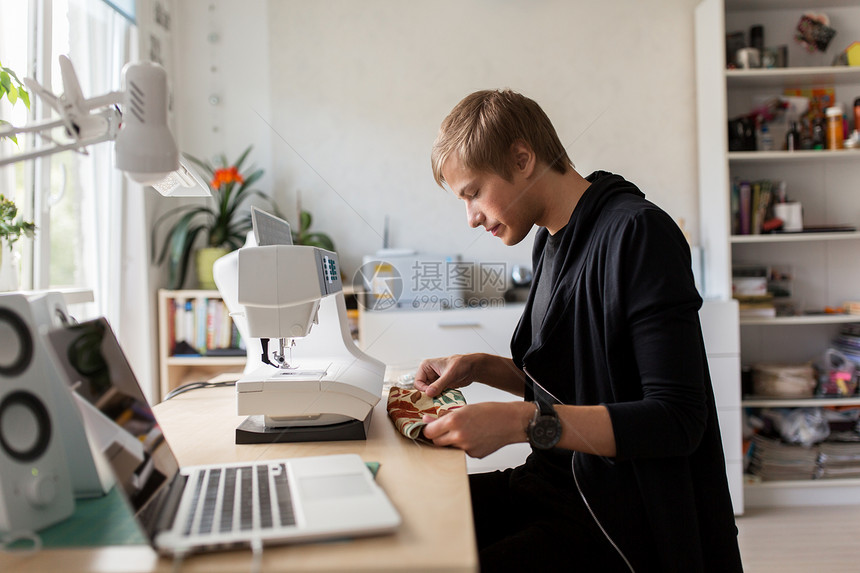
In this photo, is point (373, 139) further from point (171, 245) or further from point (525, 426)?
point (525, 426)

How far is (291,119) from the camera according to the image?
Answer: 317cm

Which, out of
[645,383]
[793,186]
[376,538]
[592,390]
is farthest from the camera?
[793,186]

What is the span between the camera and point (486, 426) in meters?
0.96

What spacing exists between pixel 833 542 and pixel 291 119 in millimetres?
2971

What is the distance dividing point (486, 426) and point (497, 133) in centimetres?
57

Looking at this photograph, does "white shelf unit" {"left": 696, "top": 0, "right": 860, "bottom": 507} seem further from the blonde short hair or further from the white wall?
the blonde short hair

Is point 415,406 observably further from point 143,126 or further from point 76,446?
point 143,126

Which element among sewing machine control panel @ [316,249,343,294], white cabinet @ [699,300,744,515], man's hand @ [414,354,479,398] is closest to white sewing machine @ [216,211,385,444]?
sewing machine control panel @ [316,249,343,294]

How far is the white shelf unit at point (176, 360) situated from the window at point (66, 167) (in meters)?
0.25

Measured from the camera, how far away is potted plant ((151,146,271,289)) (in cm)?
291

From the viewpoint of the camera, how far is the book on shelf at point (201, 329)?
283 cm

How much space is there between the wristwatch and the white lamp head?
2.15 ft

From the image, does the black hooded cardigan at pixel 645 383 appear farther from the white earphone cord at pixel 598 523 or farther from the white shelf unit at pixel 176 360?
the white shelf unit at pixel 176 360

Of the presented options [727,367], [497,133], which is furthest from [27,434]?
[727,367]
